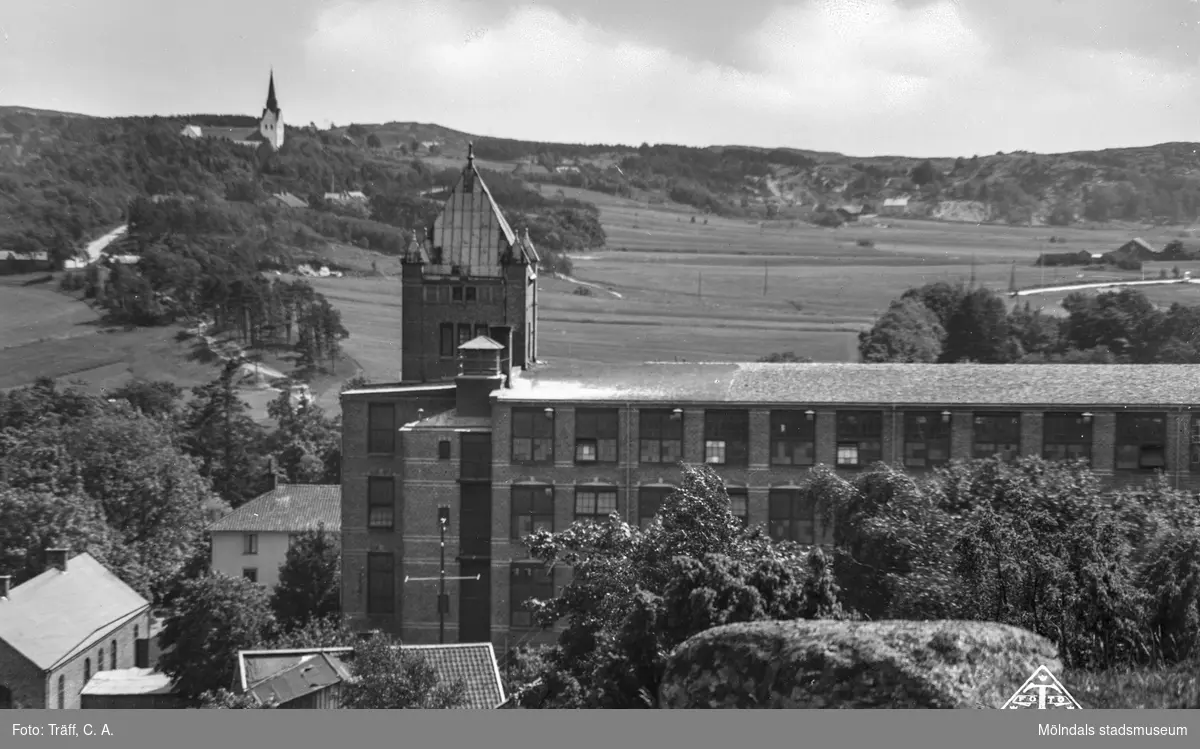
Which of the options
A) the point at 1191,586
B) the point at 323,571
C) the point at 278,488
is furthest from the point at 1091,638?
the point at 278,488

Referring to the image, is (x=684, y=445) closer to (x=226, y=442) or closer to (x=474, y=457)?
(x=474, y=457)

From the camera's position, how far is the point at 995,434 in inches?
2426

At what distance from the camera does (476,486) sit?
63.2 m

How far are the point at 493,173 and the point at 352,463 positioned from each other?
99.5m

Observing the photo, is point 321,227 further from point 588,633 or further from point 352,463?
point 588,633

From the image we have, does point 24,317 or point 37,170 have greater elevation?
point 37,170

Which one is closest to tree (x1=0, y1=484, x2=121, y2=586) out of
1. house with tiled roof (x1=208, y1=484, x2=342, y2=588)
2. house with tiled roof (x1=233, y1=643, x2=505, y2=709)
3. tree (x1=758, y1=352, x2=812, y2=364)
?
house with tiled roof (x1=208, y1=484, x2=342, y2=588)

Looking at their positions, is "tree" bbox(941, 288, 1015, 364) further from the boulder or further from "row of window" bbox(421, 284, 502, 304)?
the boulder

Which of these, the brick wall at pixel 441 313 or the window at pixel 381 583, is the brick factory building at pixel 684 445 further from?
the brick wall at pixel 441 313

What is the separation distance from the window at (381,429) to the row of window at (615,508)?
5815 millimetres

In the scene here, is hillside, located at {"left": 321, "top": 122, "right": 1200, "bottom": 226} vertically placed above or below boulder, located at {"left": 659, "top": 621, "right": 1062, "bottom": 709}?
above

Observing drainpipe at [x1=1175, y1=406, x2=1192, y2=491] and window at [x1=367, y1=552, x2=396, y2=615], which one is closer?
drainpipe at [x1=1175, y1=406, x2=1192, y2=491]

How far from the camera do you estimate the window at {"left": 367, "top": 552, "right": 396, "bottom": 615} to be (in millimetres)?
64562

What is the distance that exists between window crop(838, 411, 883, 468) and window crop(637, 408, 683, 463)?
5.34m
